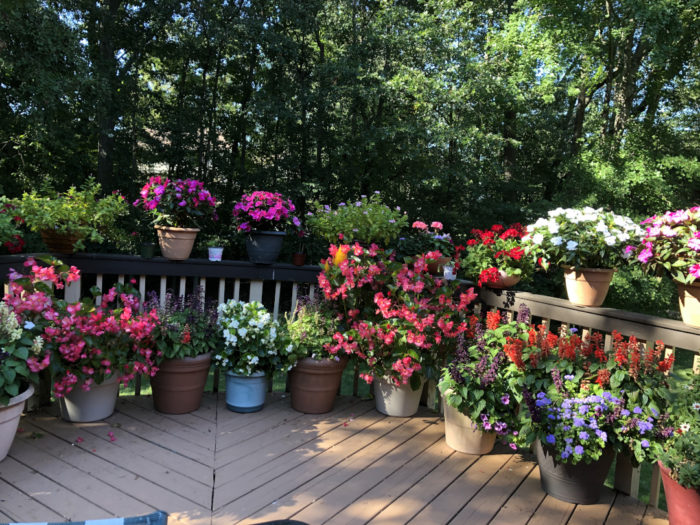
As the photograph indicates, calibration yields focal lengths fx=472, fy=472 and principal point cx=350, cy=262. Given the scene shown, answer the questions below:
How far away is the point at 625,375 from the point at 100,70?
Result: 273 inches

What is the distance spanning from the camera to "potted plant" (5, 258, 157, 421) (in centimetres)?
234

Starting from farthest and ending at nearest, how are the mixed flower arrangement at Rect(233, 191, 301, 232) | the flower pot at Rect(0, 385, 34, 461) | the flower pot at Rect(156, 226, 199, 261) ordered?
the mixed flower arrangement at Rect(233, 191, 301, 232) < the flower pot at Rect(156, 226, 199, 261) < the flower pot at Rect(0, 385, 34, 461)

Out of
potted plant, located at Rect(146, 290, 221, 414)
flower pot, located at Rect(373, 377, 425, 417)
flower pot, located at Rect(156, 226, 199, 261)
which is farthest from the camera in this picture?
flower pot, located at Rect(156, 226, 199, 261)

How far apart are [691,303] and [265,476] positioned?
224 cm

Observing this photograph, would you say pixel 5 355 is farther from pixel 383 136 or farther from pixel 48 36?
pixel 383 136

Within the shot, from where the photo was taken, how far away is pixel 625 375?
A: 2.18 metres

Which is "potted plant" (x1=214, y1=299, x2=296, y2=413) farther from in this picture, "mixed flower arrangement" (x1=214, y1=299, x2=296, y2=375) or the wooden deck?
the wooden deck

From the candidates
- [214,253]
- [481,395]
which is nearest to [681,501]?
[481,395]

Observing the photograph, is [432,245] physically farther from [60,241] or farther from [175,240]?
[60,241]

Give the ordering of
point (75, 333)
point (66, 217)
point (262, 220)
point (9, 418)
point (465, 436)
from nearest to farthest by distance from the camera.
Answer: point (9, 418) → point (75, 333) → point (465, 436) → point (66, 217) → point (262, 220)

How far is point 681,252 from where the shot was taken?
2.28 metres

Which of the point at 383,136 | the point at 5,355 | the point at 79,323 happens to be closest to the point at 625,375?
the point at 79,323

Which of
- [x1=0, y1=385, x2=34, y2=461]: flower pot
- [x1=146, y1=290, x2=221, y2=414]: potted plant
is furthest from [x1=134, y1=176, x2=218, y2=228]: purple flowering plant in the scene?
[x1=0, y1=385, x2=34, y2=461]: flower pot

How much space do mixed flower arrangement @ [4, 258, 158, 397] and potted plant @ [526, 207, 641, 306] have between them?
238cm
